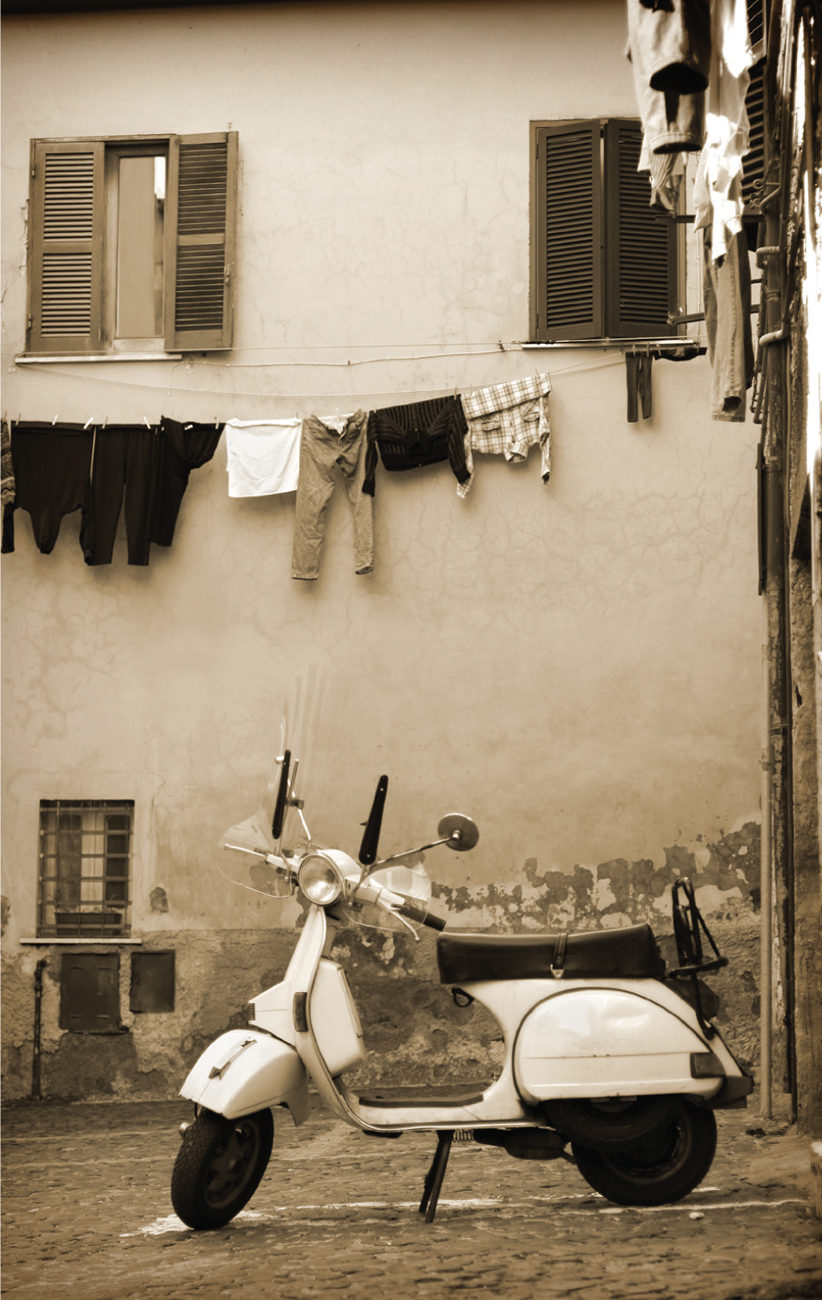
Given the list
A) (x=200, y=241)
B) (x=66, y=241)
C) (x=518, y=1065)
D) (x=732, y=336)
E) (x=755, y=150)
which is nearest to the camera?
(x=518, y=1065)

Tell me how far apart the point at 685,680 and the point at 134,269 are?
4.92 m

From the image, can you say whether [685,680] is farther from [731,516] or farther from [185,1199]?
[185,1199]

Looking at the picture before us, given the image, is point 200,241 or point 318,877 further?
point 200,241

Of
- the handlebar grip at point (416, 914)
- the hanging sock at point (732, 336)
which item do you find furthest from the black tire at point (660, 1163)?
the hanging sock at point (732, 336)

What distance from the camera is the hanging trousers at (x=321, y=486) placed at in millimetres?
9078

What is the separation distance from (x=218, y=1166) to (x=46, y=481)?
5.48 m

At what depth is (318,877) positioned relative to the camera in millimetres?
5379

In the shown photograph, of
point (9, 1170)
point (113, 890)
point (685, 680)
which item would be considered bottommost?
point (9, 1170)

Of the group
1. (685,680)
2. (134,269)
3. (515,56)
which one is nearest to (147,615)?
(134,269)

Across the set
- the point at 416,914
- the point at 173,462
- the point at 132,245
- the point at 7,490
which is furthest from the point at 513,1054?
the point at 132,245

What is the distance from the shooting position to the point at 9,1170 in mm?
6766

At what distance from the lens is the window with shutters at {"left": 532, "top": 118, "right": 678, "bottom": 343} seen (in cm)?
928

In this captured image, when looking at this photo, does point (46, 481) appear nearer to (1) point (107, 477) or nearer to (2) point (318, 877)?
(1) point (107, 477)

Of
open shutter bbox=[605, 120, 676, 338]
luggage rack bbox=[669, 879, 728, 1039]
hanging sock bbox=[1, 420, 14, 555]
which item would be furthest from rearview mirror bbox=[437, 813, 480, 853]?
hanging sock bbox=[1, 420, 14, 555]
